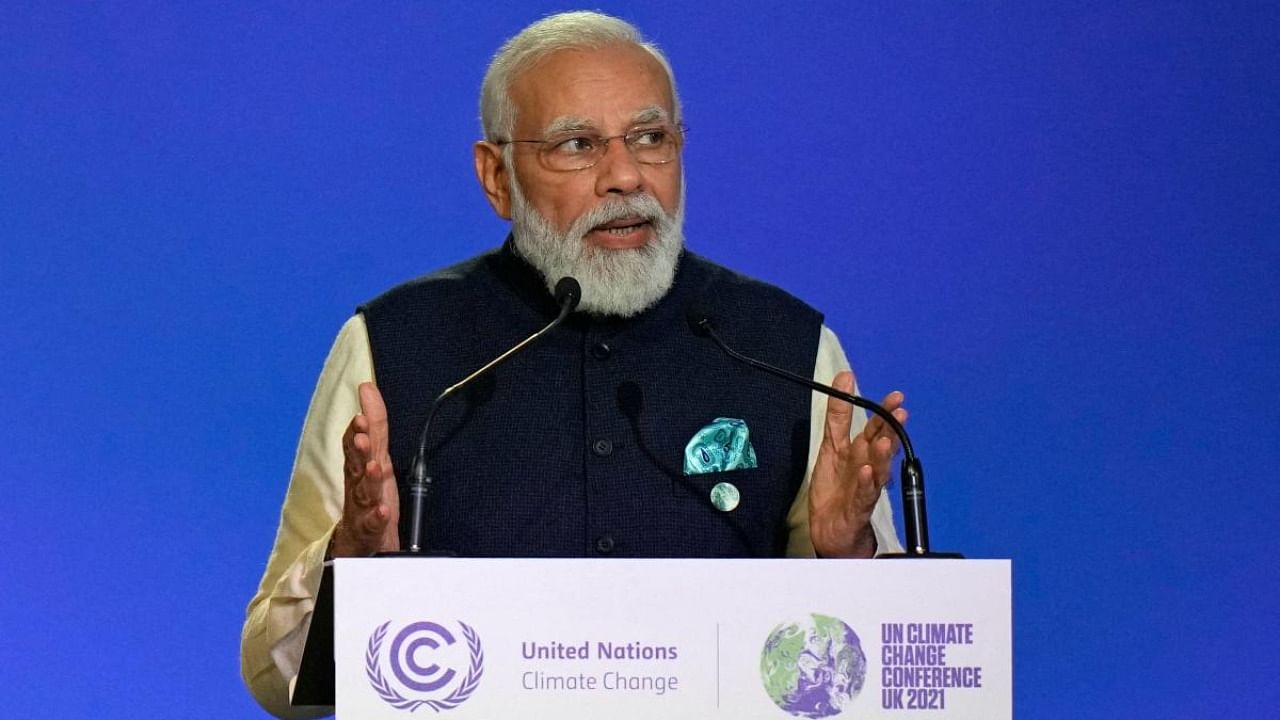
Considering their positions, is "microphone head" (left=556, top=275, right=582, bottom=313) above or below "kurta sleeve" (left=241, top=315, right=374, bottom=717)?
above

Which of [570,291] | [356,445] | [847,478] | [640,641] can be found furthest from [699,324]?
[640,641]

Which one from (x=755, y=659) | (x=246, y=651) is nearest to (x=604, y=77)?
(x=246, y=651)

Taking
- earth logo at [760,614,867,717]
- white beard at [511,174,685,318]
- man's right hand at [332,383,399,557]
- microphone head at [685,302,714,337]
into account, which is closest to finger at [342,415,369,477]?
man's right hand at [332,383,399,557]

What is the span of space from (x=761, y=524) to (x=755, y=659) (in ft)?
3.01

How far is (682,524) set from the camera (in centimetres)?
270

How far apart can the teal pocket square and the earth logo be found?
0.91 meters

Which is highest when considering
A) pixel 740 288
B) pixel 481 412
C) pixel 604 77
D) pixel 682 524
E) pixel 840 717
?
pixel 604 77

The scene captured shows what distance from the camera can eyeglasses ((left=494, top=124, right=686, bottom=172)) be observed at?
2.76 meters

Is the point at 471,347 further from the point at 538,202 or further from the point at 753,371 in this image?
the point at 753,371

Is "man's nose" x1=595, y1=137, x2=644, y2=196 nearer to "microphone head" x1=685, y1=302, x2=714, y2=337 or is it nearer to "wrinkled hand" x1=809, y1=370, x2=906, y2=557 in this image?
"microphone head" x1=685, y1=302, x2=714, y2=337

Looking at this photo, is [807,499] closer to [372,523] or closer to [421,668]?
[372,523]

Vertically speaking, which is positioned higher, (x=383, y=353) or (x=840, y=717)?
(x=383, y=353)

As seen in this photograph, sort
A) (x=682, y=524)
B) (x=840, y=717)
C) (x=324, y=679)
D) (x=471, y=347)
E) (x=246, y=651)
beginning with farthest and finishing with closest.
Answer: (x=471, y=347), (x=682, y=524), (x=246, y=651), (x=324, y=679), (x=840, y=717)

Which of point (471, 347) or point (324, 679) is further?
point (471, 347)
